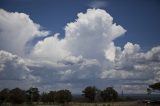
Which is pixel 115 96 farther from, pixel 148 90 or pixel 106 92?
pixel 148 90

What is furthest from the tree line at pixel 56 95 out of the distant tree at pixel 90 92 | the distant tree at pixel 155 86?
the distant tree at pixel 155 86

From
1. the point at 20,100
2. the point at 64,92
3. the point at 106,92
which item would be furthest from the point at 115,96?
the point at 20,100

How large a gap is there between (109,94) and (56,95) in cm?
1269

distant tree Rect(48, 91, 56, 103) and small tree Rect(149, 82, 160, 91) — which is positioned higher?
distant tree Rect(48, 91, 56, 103)

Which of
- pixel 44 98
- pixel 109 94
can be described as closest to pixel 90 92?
pixel 109 94

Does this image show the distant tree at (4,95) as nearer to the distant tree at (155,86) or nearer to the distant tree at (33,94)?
the distant tree at (33,94)

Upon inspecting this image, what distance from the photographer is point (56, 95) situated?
220ft

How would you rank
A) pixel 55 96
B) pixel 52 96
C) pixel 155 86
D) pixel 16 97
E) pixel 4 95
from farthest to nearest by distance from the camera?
pixel 52 96, pixel 55 96, pixel 4 95, pixel 16 97, pixel 155 86

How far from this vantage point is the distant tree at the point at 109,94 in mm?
72000

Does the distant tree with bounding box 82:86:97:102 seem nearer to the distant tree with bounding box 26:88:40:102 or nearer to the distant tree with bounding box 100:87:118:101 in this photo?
the distant tree with bounding box 100:87:118:101

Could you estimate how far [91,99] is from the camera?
71.2 metres

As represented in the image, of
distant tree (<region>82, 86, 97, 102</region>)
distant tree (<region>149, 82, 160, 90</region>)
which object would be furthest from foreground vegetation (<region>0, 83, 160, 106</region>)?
distant tree (<region>149, 82, 160, 90</region>)

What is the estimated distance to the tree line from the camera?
6110cm

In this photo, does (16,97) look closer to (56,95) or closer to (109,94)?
(56,95)
